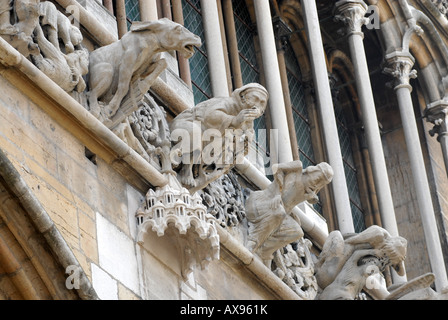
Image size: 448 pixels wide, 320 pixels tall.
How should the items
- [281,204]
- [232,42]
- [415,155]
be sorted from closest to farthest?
[281,204]
[232,42]
[415,155]

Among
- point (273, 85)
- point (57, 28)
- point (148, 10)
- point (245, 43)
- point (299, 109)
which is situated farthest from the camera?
point (299, 109)

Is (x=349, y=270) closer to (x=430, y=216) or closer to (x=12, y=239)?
(x=430, y=216)

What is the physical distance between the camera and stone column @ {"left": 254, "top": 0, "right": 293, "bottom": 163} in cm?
1250

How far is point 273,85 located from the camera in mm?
12875

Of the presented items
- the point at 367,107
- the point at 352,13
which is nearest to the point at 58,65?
the point at 367,107

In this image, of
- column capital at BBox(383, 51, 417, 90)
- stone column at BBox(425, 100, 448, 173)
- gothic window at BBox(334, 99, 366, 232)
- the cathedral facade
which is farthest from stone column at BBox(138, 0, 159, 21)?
stone column at BBox(425, 100, 448, 173)

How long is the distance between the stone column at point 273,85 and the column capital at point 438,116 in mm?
3324

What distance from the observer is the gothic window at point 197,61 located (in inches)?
539

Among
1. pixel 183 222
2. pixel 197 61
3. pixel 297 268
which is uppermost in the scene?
pixel 197 61

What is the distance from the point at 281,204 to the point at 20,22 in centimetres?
271

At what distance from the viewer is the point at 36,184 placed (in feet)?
30.2

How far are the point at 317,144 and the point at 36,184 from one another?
6835mm

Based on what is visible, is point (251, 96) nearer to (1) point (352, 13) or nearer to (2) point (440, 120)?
(1) point (352, 13)
